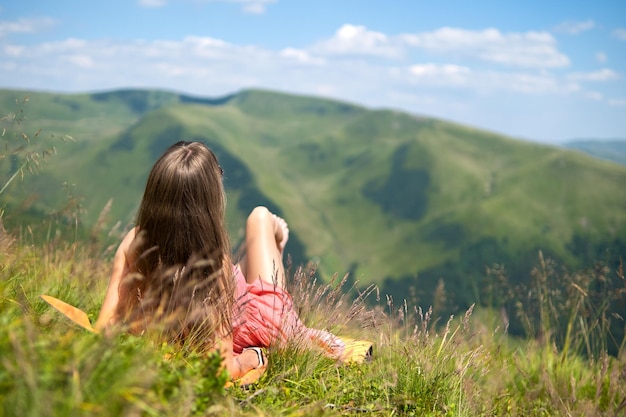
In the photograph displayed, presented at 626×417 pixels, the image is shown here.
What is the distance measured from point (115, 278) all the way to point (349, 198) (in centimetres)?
18426

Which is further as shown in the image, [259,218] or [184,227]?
[259,218]

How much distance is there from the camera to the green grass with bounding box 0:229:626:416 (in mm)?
1773

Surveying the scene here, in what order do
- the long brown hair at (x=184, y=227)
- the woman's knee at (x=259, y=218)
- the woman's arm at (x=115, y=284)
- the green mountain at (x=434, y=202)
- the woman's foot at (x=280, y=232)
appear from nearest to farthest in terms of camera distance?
the long brown hair at (x=184, y=227)
the woman's arm at (x=115, y=284)
the woman's knee at (x=259, y=218)
the woman's foot at (x=280, y=232)
the green mountain at (x=434, y=202)

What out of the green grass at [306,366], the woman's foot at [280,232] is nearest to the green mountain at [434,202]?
the green grass at [306,366]

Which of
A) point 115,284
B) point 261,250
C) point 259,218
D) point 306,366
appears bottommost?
point 306,366

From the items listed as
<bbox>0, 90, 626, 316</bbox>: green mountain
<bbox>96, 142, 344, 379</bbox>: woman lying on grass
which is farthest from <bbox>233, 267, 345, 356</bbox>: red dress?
<bbox>0, 90, 626, 316</bbox>: green mountain

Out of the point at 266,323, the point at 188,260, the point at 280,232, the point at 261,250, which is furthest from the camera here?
the point at 280,232

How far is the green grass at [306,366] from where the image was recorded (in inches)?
69.8

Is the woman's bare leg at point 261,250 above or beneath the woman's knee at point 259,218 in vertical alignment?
beneath

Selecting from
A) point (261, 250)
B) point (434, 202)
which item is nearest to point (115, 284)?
point (261, 250)

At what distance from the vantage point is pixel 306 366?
135 inches

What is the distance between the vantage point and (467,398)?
3.41 metres

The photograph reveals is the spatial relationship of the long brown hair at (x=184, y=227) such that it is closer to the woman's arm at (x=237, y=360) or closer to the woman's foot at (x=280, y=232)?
the woman's arm at (x=237, y=360)

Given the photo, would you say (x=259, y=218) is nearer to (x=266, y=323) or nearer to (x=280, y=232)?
(x=280, y=232)
